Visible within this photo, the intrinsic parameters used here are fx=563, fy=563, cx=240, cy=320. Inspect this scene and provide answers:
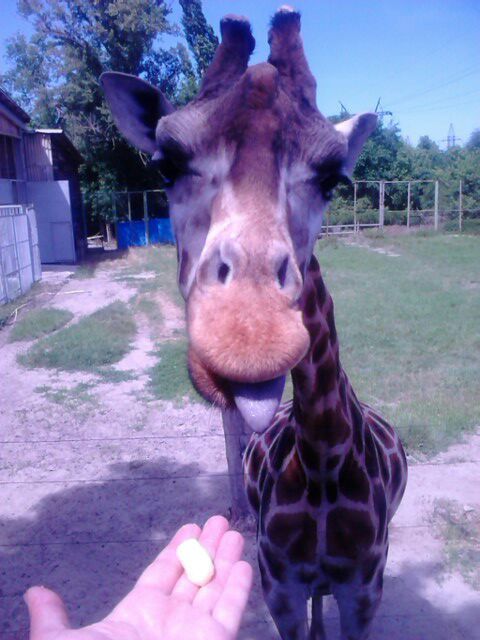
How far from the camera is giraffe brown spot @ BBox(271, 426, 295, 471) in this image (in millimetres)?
2330

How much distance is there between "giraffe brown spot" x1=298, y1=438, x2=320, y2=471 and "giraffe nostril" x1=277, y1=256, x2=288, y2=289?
949 mm

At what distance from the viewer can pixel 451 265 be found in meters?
15.8

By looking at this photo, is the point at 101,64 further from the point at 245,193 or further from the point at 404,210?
the point at 245,193

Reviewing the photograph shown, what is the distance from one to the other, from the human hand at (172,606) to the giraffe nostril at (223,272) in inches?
38.1


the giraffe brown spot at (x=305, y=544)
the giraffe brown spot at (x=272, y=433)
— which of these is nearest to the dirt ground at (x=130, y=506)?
the giraffe brown spot at (x=272, y=433)

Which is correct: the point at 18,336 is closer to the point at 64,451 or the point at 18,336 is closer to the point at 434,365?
the point at 64,451

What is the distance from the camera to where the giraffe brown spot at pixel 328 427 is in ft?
6.66

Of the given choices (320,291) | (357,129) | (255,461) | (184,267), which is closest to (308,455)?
(320,291)

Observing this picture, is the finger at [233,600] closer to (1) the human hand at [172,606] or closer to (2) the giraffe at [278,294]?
(1) the human hand at [172,606]

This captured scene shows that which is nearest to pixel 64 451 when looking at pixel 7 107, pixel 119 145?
pixel 7 107

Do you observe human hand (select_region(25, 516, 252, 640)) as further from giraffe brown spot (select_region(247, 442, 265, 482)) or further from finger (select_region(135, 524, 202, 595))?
giraffe brown spot (select_region(247, 442, 265, 482))

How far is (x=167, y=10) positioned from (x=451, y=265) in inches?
591

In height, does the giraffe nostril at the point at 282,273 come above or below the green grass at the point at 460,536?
above

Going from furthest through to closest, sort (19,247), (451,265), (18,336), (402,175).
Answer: (402,175) → (451,265) → (19,247) → (18,336)
